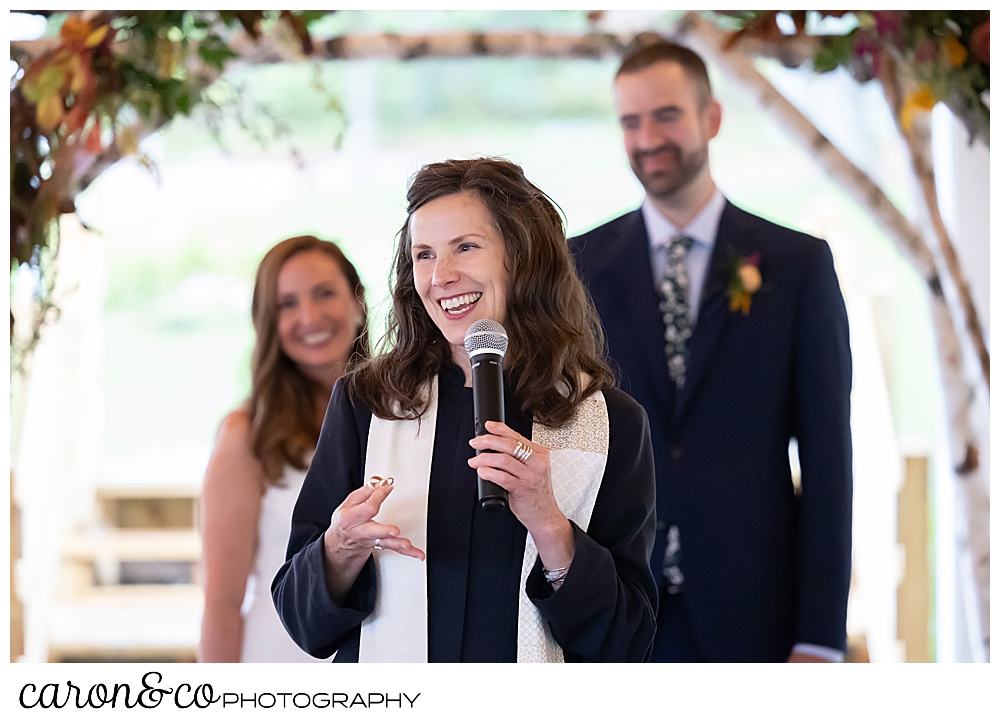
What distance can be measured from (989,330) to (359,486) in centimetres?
167

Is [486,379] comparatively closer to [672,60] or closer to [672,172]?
[672,172]

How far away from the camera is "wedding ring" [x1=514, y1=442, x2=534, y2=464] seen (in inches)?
63.9

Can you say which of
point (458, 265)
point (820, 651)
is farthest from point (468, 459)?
point (820, 651)

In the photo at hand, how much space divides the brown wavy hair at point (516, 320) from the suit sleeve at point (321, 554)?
8 cm

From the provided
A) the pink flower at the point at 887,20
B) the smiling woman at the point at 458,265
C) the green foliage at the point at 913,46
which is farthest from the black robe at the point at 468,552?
the pink flower at the point at 887,20

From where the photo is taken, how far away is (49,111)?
8.04 ft

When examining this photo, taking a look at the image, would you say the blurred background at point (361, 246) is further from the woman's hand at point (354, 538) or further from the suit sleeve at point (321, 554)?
the woman's hand at point (354, 538)

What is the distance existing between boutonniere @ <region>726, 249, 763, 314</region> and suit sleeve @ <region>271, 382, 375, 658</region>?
1.00 metres

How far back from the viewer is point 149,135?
2494 mm

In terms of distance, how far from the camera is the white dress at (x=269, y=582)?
2.41m

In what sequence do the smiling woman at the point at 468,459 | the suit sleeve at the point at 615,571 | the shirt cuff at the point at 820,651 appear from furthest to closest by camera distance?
the shirt cuff at the point at 820,651
the smiling woman at the point at 468,459
the suit sleeve at the point at 615,571

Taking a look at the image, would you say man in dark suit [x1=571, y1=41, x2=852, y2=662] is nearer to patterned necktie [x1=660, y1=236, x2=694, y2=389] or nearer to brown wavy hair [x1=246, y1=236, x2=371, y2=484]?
patterned necktie [x1=660, y1=236, x2=694, y2=389]
